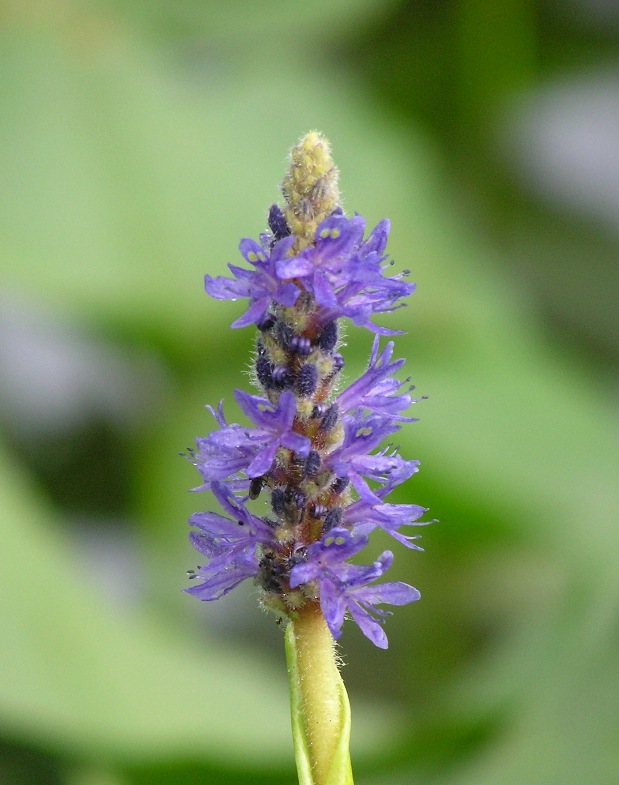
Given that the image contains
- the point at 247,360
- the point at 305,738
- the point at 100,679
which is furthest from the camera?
the point at 247,360

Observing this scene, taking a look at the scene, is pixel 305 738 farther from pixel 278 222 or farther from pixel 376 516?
pixel 278 222

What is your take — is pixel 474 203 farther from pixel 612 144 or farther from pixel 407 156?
pixel 612 144

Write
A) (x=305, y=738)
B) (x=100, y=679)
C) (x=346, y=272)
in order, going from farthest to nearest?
(x=100, y=679) → (x=346, y=272) → (x=305, y=738)

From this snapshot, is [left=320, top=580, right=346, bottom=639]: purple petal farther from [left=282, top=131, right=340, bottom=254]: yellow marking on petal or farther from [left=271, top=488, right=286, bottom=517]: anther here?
[left=282, top=131, right=340, bottom=254]: yellow marking on petal

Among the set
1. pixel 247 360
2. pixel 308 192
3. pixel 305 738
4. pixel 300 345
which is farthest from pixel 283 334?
pixel 247 360

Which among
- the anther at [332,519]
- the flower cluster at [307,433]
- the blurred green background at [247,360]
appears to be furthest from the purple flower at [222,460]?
the blurred green background at [247,360]

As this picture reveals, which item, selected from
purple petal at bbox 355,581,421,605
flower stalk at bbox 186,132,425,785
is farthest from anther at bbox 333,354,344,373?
purple petal at bbox 355,581,421,605

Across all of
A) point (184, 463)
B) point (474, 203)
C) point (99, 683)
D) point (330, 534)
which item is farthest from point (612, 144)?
point (330, 534)
